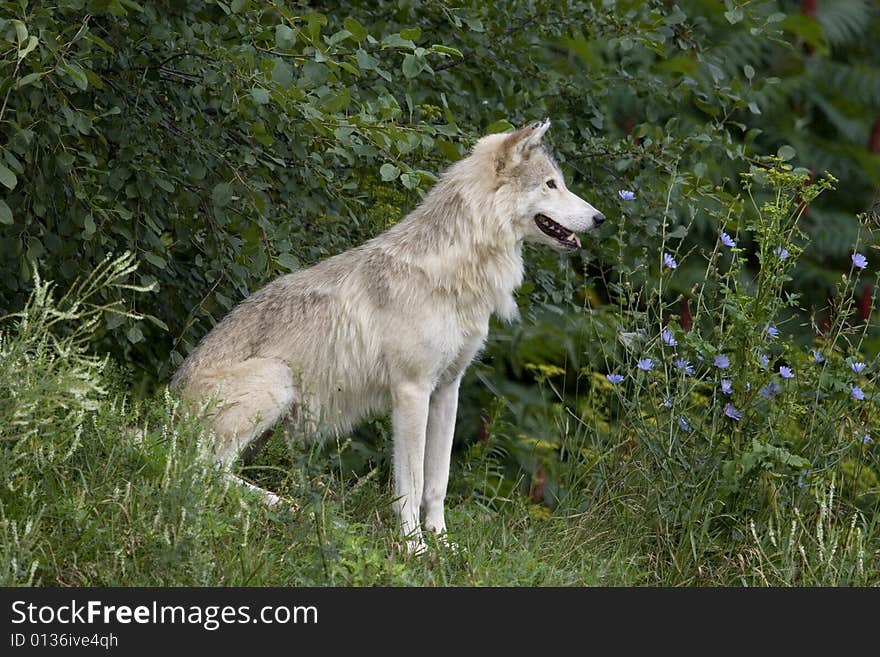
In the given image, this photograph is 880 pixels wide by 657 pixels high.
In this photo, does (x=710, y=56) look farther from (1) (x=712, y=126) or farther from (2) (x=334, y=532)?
(2) (x=334, y=532)

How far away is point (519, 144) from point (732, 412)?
1.60 m

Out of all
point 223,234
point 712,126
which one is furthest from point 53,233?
point 712,126

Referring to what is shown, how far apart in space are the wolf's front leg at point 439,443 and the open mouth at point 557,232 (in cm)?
83

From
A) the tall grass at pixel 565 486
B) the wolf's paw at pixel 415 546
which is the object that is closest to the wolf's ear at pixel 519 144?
the tall grass at pixel 565 486

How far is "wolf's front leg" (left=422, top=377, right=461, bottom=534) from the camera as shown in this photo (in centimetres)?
597

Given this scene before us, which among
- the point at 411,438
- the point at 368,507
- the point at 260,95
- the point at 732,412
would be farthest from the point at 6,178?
the point at 732,412

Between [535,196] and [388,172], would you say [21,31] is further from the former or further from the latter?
[535,196]

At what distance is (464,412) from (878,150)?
22.7ft

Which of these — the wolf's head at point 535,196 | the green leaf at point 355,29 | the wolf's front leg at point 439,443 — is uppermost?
the green leaf at point 355,29

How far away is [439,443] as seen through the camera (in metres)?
6.08

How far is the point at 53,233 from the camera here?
6.05 meters

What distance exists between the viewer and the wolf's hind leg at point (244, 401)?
18.9 feet

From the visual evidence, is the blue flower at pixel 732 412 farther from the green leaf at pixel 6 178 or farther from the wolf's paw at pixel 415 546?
the green leaf at pixel 6 178

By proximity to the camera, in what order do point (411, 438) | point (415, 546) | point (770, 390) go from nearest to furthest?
point (415, 546)
point (770, 390)
point (411, 438)
